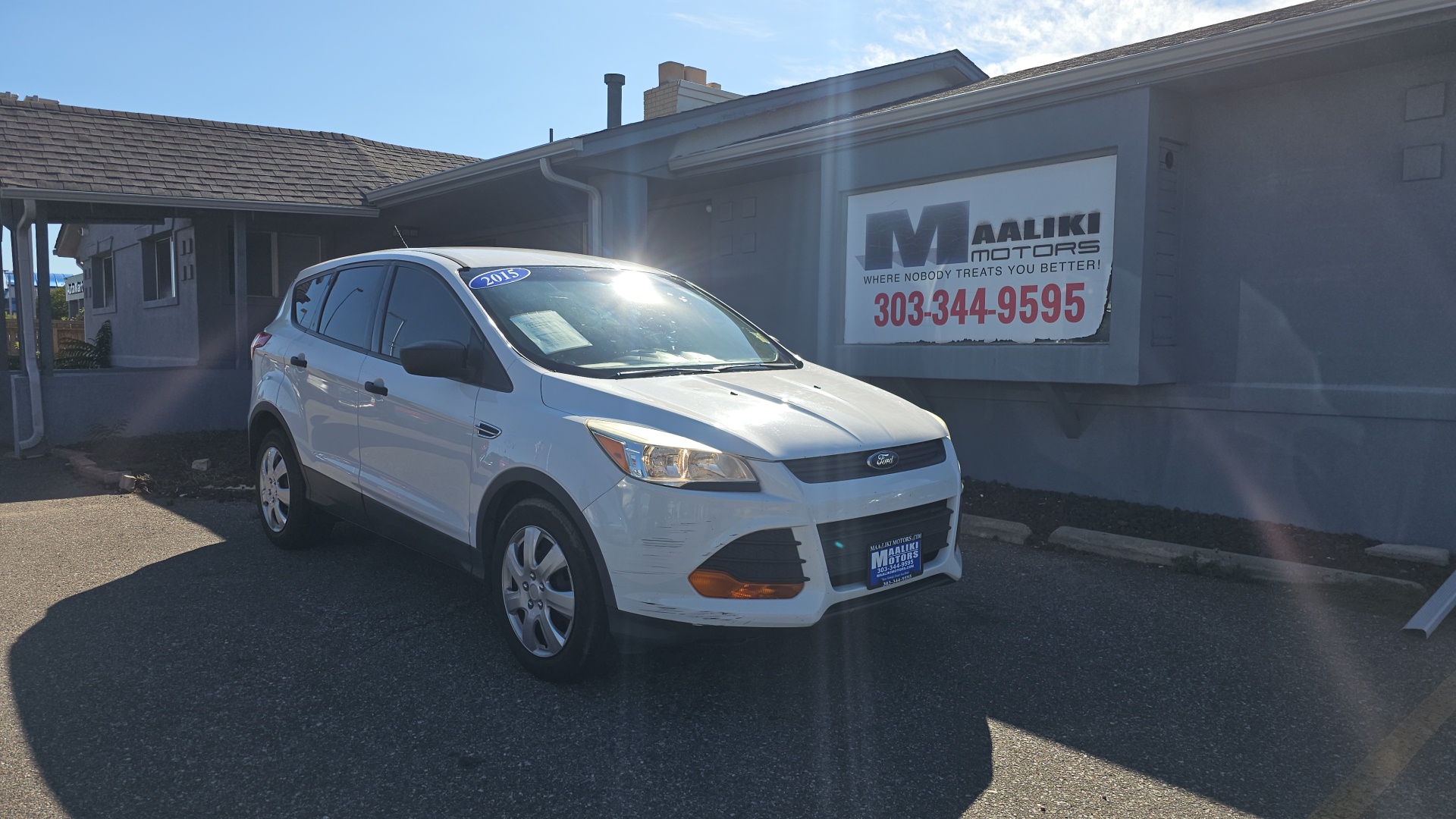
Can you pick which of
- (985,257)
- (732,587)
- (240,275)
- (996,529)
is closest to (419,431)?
(732,587)

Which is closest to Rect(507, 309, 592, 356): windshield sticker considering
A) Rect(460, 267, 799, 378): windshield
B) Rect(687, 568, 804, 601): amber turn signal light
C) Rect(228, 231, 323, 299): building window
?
Rect(460, 267, 799, 378): windshield

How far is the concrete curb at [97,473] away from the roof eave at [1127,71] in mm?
5989

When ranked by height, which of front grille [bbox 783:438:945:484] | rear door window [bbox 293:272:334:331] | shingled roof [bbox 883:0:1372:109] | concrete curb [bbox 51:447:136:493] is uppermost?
shingled roof [bbox 883:0:1372:109]

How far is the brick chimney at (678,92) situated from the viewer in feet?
55.9

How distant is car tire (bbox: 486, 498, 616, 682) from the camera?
3803 mm

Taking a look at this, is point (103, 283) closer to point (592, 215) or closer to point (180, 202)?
point (180, 202)

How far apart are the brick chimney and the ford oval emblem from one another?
44.9 feet

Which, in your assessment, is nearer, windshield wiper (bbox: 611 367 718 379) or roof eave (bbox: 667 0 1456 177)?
windshield wiper (bbox: 611 367 718 379)

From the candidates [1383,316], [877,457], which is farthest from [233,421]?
[1383,316]

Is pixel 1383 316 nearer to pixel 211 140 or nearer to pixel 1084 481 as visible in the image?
pixel 1084 481

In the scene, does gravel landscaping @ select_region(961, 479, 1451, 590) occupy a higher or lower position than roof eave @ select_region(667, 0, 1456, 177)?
lower

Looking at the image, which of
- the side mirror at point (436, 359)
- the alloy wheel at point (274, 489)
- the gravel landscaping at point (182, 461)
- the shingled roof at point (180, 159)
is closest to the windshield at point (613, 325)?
the side mirror at point (436, 359)

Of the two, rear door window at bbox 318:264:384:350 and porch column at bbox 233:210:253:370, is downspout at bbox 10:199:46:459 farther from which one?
rear door window at bbox 318:264:384:350

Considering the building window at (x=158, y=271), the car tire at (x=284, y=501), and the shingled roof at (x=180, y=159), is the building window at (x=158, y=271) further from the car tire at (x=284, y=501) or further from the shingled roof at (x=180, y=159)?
the car tire at (x=284, y=501)
